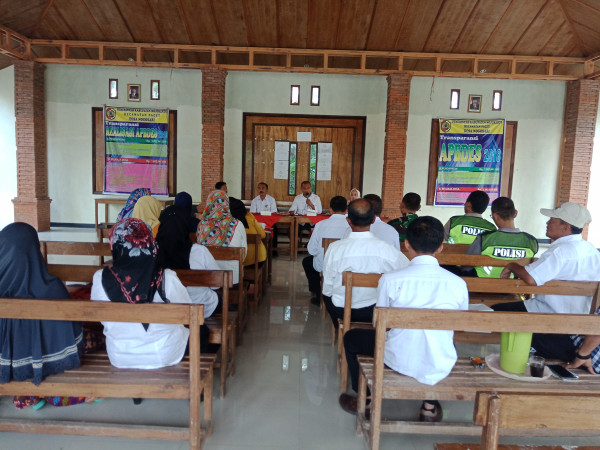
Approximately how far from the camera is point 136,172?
30.3 feet

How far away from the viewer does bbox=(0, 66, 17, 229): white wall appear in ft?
30.5

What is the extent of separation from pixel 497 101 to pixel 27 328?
949cm

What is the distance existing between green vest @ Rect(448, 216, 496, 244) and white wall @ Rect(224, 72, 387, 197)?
529 cm

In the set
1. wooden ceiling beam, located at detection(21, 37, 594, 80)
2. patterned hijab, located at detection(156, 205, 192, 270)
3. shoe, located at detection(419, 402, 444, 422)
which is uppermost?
wooden ceiling beam, located at detection(21, 37, 594, 80)

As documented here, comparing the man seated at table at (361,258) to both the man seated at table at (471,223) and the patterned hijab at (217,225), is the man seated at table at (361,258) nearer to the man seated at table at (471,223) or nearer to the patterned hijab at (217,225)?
the patterned hijab at (217,225)

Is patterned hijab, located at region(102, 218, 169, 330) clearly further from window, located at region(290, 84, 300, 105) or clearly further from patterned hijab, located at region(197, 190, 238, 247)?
window, located at region(290, 84, 300, 105)

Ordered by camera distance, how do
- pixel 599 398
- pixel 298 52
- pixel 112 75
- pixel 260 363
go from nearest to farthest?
pixel 599 398 < pixel 260 363 < pixel 298 52 < pixel 112 75

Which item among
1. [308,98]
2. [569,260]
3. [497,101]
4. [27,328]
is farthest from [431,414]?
[497,101]

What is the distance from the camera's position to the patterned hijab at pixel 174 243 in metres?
3.12

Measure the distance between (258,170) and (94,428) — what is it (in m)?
7.83

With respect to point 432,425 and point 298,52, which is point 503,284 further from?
point 298,52

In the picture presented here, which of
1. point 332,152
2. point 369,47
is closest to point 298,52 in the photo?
point 369,47

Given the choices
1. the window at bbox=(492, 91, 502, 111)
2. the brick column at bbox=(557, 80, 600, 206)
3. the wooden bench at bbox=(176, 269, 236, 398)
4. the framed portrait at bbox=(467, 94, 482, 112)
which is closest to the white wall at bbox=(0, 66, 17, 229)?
the wooden bench at bbox=(176, 269, 236, 398)

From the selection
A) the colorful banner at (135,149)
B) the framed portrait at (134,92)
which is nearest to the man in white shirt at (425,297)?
the colorful banner at (135,149)
